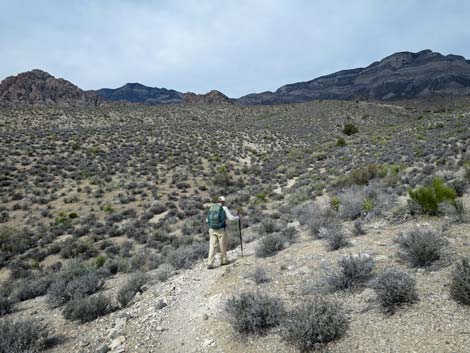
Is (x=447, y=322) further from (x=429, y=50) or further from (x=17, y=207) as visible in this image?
(x=429, y=50)

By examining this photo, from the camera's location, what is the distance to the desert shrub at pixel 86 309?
6023 millimetres

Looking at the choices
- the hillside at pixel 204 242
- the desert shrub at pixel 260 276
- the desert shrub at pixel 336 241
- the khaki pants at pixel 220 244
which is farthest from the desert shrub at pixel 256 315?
the khaki pants at pixel 220 244

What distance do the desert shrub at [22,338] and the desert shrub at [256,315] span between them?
3.44 m

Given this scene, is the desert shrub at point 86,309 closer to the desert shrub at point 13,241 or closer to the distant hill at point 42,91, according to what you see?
the desert shrub at point 13,241

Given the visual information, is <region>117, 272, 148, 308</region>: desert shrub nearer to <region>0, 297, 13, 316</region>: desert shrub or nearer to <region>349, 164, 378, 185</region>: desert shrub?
<region>0, 297, 13, 316</region>: desert shrub

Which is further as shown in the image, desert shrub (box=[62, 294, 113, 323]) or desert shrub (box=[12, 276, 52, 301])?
desert shrub (box=[12, 276, 52, 301])

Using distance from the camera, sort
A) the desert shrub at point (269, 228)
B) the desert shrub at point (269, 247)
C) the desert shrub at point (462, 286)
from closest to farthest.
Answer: the desert shrub at point (462, 286) → the desert shrub at point (269, 247) → the desert shrub at point (269, 228)

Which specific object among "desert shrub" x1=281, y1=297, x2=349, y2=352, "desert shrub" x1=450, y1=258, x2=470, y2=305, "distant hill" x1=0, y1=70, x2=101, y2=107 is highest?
"distant hill" x1=0, y1=70, x2=101, y2=107

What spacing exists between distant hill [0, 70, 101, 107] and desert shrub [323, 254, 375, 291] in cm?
12606

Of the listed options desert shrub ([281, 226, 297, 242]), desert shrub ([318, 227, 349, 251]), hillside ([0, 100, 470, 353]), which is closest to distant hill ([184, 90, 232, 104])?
hillside ([0, 100, 470, 353])

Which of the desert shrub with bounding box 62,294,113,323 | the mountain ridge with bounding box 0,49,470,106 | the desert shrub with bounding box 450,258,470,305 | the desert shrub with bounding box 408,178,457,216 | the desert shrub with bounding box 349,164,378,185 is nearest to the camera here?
the desert shrub with bounding box 450,258,470,305

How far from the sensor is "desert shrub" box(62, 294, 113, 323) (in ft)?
19.8

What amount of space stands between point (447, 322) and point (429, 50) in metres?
212

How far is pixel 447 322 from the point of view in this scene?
3357 millimetres
